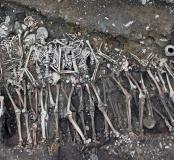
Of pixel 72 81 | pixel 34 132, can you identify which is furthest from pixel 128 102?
pixel 34 132

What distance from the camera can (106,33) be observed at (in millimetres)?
5539

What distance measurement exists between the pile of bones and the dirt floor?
0.08m

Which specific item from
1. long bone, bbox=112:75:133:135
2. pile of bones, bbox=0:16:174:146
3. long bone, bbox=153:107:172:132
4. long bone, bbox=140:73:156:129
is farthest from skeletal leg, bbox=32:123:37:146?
long bone, bbox=153:107:172:132

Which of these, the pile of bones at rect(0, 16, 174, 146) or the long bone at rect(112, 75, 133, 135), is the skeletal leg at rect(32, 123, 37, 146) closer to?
the pile of bones at rect(0, 16, 174, 146)

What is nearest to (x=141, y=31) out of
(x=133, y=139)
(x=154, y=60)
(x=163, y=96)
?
(x=154, y=60)

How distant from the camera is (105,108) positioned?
529 centimetres

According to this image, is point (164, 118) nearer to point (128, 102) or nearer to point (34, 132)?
point (128, 102)

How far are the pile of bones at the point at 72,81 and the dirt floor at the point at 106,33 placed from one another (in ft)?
0.26

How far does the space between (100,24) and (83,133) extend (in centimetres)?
101

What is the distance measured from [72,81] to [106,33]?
1.77 feet

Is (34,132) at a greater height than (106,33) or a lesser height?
lesser

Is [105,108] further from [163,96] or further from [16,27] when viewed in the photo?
[16,27]

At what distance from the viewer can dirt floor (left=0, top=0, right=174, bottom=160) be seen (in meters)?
5.14

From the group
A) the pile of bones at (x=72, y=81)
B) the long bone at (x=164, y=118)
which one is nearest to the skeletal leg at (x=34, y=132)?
the pile of bones at (x=72, y=81)
